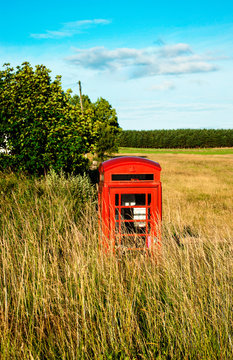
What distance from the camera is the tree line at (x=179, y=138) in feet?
282

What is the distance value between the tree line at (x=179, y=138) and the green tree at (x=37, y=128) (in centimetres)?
7725

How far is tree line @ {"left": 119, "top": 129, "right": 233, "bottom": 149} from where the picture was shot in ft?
282

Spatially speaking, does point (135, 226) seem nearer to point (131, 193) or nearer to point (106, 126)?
point (131, 193)

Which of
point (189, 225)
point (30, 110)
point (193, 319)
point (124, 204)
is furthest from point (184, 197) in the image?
point (193, 319)

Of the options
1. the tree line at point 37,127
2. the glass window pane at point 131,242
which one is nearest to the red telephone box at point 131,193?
the glass window pane at point 131,242

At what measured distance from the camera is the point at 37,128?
9.52m

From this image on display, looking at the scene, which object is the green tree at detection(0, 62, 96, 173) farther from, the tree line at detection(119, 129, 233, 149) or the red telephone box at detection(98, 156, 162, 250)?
the tree line at detection(119, 129, 233, 149)

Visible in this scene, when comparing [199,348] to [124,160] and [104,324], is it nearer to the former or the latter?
[104,324]

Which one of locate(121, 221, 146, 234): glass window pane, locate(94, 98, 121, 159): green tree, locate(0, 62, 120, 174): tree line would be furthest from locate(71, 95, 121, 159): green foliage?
Answer: locate(121, 221, 146, 234): glass window pane

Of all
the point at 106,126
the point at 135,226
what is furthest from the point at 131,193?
the point at 106,126

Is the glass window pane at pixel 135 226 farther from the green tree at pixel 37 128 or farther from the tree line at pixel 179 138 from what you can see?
the tree line at pixel 179 138

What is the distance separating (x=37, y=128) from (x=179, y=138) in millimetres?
82066

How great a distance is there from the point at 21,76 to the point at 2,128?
2494mm

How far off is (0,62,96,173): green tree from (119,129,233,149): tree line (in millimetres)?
77249
